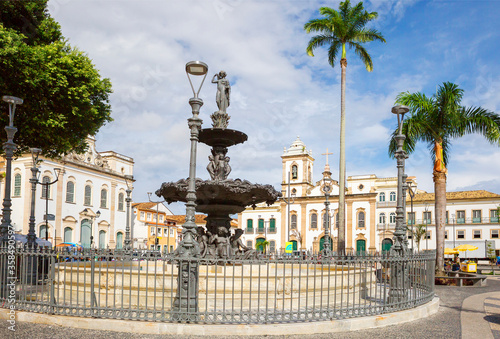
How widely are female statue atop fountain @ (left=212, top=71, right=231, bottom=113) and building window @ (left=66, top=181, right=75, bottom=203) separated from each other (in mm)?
35188

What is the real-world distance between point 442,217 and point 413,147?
393cm

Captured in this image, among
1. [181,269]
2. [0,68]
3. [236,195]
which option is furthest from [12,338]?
[0,68]

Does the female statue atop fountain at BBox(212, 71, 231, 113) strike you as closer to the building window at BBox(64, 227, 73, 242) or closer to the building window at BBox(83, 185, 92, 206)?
the building window at BBox(64, 227, 73, 242)

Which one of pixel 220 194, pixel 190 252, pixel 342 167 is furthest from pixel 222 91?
pixel 342 167

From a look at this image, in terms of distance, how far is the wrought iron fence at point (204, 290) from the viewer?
7.57 m

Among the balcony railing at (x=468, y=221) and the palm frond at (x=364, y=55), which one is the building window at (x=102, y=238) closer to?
the palm frond at (x=364, y=55)

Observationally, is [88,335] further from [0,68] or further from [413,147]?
[413,147]

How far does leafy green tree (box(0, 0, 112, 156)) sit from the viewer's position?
14.5m

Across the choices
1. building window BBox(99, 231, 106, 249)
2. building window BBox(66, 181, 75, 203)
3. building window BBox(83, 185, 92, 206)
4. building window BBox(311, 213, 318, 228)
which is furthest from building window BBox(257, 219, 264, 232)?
building window BBox(66, 181, 75, 203)

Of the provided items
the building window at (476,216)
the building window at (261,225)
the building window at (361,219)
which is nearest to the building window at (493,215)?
the building window at (476,216)

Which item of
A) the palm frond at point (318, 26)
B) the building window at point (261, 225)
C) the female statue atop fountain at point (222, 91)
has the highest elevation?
the palm frond at point (318, 26)

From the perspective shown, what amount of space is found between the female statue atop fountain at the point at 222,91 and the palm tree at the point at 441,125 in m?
12.2

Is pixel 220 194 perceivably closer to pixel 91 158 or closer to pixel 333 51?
pixel 333 51

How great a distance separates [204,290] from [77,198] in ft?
131
